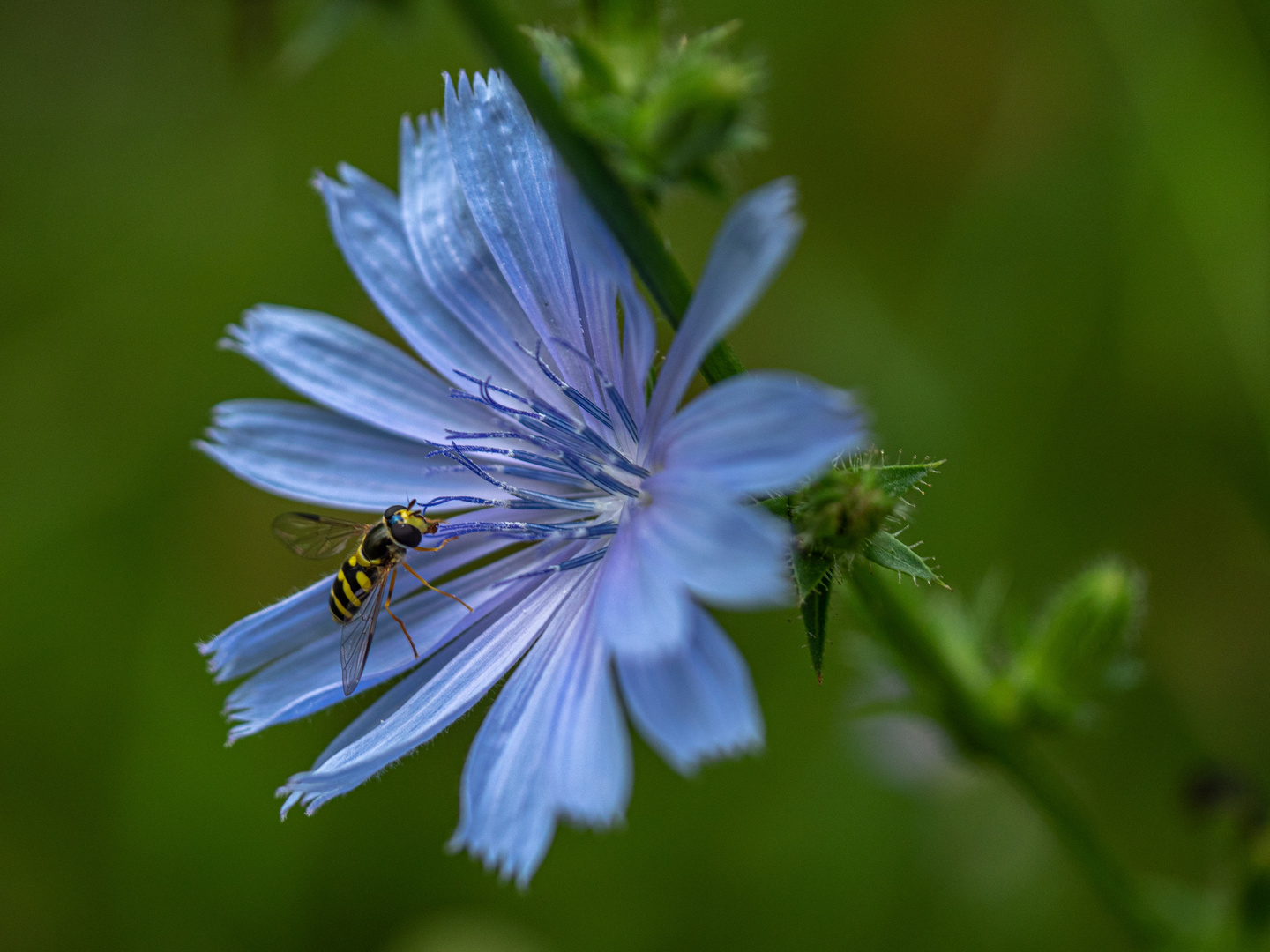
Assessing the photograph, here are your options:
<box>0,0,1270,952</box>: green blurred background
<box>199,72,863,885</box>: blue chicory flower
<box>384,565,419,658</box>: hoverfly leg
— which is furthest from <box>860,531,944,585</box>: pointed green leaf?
<box>0,0,1270,952</box>: green blurred background

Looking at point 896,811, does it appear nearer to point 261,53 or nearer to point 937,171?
point 937,171

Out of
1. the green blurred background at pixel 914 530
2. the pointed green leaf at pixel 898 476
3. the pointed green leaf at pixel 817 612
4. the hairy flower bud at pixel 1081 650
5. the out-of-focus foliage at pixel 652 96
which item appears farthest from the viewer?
the green blurred background at pixel 914 530

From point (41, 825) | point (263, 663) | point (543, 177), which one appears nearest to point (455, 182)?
point (543, 177)

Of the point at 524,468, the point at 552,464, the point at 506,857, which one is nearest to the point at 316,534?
the point at 524,468

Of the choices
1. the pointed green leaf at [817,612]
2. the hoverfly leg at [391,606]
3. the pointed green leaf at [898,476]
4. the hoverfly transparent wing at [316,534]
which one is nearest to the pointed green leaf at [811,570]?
the pointed green leaf at [817,612]

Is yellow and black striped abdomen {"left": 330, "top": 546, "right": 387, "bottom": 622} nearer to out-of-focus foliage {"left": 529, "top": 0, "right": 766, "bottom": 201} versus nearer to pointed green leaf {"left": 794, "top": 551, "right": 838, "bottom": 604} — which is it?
pointed green leaf {"left": 794, "top": 551, "right": 838, "bottom": 604}

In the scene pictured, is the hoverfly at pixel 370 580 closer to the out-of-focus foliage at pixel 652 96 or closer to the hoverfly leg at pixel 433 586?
the hoverfly leg at pixel 433 586
